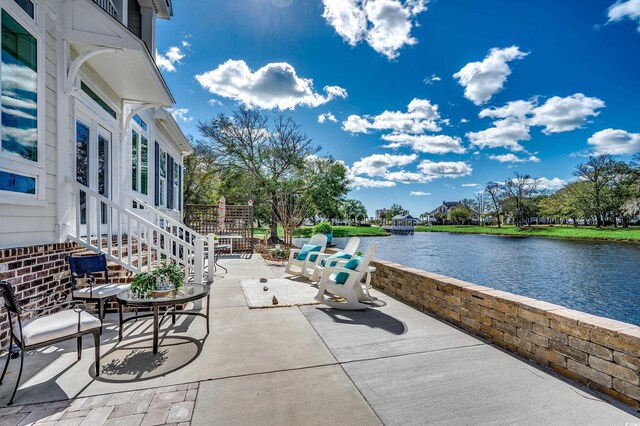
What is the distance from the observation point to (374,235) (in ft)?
133

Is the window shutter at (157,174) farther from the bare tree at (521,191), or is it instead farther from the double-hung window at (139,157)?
the bare tree at (521,191)

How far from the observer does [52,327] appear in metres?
2.32

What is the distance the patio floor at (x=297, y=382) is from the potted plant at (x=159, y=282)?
62cm

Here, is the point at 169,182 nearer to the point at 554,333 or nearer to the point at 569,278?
the point at 554,333

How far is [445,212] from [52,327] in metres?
93.6

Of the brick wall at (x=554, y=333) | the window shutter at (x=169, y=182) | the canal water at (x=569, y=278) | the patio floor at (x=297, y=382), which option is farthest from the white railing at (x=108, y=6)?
the canal water at (x=569, y=278)

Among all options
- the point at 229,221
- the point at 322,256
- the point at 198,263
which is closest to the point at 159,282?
the point at 198,263

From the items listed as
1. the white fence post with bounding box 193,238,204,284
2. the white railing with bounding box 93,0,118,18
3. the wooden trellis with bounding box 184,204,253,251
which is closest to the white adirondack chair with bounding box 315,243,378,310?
the white fence post with bounding box 193,238,204,284

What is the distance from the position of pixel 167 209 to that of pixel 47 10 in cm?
604

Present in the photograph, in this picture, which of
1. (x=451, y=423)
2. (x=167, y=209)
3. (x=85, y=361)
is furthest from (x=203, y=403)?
(x=167, y=209)

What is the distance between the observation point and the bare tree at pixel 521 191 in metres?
50.2

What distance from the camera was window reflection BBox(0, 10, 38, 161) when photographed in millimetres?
2955

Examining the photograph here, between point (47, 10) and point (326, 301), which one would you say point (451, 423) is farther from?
point (47, 10)

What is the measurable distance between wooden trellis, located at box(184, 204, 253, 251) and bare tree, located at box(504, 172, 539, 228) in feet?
170
